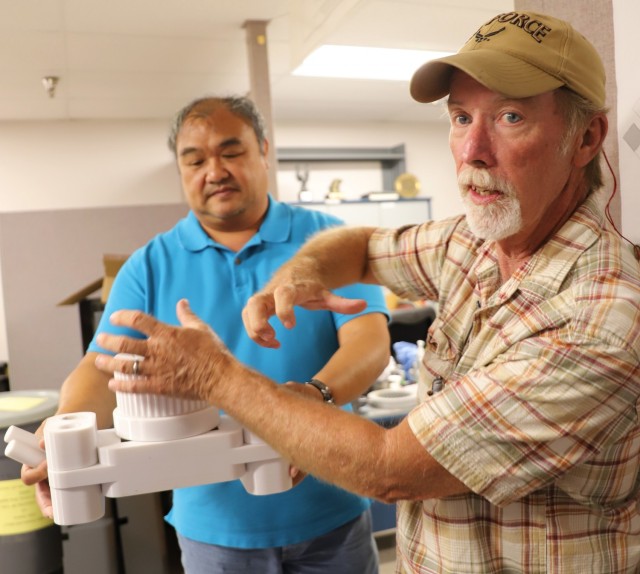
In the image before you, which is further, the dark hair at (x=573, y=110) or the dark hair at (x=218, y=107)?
the dark hair at (x=218, y=107)

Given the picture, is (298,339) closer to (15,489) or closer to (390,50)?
(15,489)

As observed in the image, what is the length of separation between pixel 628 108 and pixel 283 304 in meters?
0.67

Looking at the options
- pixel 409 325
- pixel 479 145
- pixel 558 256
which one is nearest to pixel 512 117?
pixel 479 145

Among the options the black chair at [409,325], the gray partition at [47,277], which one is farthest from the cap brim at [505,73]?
the gray partition at [47,277]

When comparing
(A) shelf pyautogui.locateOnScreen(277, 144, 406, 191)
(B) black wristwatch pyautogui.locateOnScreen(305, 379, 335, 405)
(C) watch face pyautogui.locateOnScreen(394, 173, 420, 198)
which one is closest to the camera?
(B) black wristwatch pyautogui.locateOnScreen(305, 379, 335, 405)

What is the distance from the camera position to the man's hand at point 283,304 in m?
0.90

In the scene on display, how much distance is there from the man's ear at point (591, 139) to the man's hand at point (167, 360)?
0.57m

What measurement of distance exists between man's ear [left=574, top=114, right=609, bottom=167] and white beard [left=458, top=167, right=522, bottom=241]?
121 mm

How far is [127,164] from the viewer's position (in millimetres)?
5848

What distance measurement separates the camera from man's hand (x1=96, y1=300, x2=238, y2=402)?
765mm

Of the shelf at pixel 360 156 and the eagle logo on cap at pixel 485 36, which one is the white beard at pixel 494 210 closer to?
the eagle logo on cap at pixel 485 36

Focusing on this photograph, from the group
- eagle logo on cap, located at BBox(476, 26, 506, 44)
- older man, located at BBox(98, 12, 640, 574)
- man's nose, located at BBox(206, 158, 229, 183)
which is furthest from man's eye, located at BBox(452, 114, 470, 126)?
man's nose, located at BBox(206, 158, 229, 183)

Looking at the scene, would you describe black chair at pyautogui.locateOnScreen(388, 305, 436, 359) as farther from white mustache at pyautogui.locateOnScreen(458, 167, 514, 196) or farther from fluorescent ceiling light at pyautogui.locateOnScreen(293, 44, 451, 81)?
white mustache at pyautogui.locateOnScreen(458, 167, 514, 196)

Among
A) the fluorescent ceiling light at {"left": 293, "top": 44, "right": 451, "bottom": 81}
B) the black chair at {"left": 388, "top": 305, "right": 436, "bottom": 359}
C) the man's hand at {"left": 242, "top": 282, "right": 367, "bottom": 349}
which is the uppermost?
the fluorescent ceiling light at {"left": 293, "top": 44, "right": 451, "bottom": 81}
